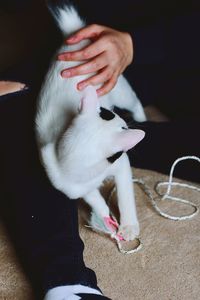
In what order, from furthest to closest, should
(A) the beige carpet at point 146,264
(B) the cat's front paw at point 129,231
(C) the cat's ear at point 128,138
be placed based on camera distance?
(B) the cat's front paw at point 129,231 < (A) the beige carpet at point 146,264 < (C) the cat's ear at point 128,138

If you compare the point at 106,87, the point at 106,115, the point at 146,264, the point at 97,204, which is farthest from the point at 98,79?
the point at 146,264

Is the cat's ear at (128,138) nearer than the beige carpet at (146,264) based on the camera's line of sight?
Yes

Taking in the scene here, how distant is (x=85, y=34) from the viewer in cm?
100

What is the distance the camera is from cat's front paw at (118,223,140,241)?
1.03m

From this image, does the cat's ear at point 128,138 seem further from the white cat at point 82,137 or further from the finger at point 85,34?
the finger at point 85,34

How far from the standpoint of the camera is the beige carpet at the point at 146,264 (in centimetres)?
91

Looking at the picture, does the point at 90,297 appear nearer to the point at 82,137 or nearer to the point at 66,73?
the point at 82,137

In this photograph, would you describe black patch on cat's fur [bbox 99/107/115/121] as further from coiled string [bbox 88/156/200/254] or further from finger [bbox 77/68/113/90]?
coiled string [bbox 88/156/200/254]

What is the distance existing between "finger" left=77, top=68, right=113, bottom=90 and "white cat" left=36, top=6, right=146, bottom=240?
0.06 feet

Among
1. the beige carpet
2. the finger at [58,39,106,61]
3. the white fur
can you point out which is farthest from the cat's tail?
the white fur

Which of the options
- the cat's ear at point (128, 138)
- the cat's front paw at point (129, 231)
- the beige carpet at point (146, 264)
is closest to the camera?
the cat's ear at point (128, 138)

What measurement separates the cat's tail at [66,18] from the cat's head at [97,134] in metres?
0.33

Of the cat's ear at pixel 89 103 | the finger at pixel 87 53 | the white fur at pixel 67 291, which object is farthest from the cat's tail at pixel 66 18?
the white fur at pixel 67 291

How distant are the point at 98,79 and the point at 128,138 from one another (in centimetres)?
24
